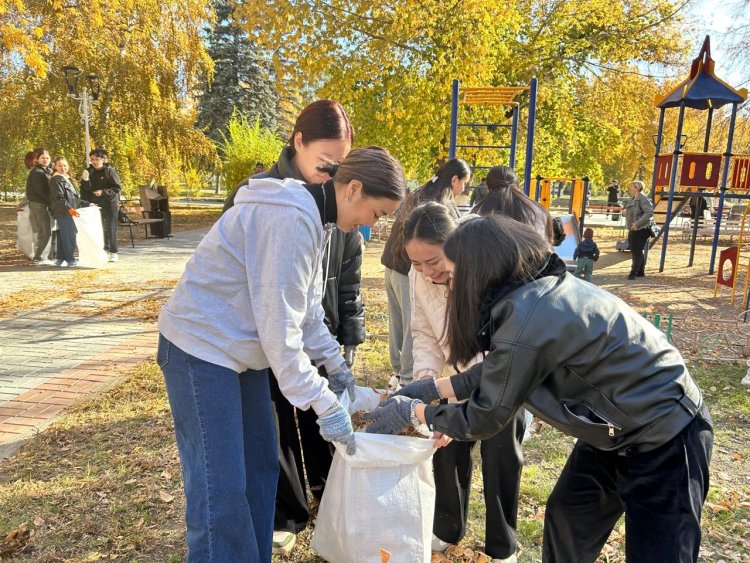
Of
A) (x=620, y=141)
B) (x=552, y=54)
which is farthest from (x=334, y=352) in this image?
(x=620, y=141)

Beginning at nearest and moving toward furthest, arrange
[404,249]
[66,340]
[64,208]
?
[404,249] < [66,340] < [64,208]

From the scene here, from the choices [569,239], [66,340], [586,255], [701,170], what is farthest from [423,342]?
[701,170]

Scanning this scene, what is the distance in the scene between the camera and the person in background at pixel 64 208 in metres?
8.52

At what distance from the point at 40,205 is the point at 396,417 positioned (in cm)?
905

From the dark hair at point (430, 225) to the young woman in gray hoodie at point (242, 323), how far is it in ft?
1.41

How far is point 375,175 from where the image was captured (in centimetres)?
171

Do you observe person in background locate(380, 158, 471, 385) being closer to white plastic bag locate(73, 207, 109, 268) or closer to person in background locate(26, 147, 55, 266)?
white plastic bag locate(73, 207, 109, 268)

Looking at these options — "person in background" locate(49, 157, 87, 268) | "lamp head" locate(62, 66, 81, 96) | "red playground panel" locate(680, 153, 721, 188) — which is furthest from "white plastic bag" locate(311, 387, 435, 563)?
"lamp head" locate(62, 66, 81, 96)

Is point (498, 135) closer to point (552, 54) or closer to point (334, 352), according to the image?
point (552, 54)

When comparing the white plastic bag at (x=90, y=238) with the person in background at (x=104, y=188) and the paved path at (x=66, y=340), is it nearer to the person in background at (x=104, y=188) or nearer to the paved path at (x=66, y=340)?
the paved path at (x=66, y=340)

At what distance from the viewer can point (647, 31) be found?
14789 mm

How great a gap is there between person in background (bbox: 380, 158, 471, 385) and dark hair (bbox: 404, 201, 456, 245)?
82cm

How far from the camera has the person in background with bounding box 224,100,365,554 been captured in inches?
87.7

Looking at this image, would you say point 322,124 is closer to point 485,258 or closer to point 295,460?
point 485,258
